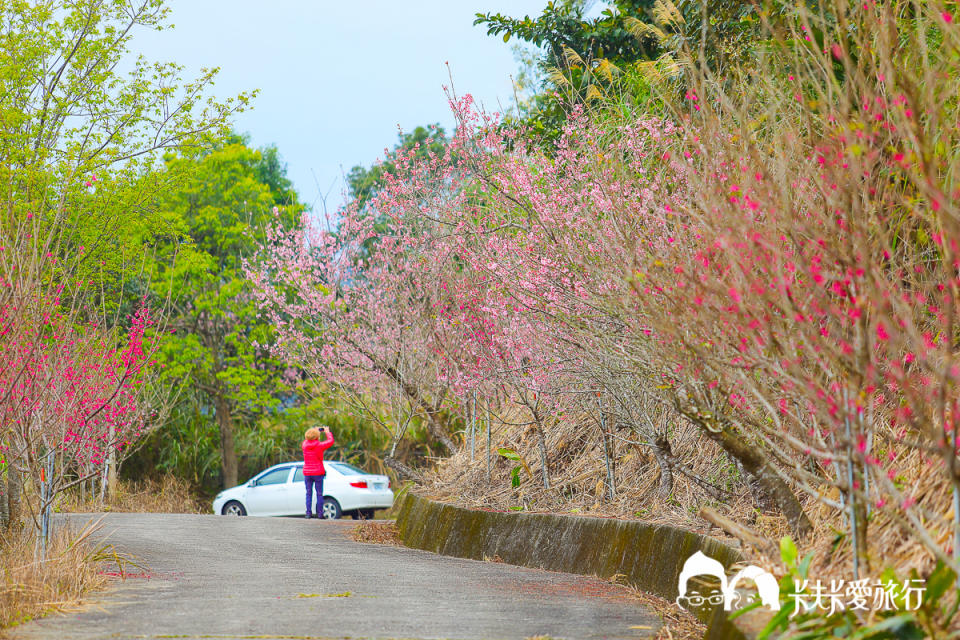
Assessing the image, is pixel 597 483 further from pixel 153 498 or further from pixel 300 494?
pixel 153 498

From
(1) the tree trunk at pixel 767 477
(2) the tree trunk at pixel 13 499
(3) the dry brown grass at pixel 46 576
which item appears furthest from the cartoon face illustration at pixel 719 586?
(2) the tree trunk at pixel 13 499

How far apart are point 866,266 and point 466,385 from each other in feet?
28.8

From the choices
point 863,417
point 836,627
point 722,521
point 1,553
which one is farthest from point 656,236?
point 1,553

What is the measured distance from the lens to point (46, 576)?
646 centimetres

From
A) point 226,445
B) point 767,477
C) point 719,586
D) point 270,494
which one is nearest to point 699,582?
point 719,586

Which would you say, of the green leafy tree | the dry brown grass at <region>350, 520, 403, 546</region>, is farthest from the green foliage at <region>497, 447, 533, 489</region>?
the green leafy tree

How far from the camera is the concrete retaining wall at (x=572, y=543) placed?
7.07 meters

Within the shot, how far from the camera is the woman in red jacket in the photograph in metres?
17.9

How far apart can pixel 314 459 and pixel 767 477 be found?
42.4ft

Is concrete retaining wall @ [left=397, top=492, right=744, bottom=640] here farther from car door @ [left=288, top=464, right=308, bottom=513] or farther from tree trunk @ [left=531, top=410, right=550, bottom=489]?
car door @ [left=288, top=464, right=308, bottom=513]

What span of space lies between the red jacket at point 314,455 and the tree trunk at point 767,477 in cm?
1242

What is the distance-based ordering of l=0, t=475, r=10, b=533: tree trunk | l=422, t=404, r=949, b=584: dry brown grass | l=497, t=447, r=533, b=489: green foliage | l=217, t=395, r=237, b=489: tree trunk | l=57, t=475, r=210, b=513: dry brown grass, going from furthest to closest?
l=217, t=395, r=237, b=489: tree trunk
l=57, t=475, r=210, b=513: dry brown grass
l=497, t=447, r=533, b=489: green foliage
l=0, t=475, r=10, b=533: tree trunk
l=422, t=404, r=949, b=584: dry brown grass

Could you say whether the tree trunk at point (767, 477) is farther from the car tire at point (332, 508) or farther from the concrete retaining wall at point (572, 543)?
the car tire at point (332, 508)

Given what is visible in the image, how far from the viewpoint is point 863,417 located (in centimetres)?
436
